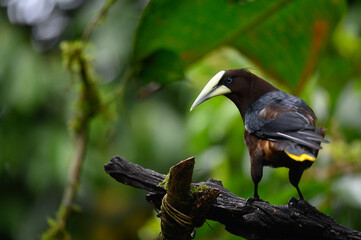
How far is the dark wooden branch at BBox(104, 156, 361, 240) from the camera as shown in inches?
63.5

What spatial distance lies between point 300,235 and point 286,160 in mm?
235

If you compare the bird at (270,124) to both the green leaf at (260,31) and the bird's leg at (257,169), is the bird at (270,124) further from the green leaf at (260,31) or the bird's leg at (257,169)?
the green leaf at (260,31)

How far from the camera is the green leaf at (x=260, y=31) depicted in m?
2.76

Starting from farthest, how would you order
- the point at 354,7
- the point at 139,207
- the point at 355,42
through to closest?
the point at 139,207, the point at 354,7, the point at 355,42

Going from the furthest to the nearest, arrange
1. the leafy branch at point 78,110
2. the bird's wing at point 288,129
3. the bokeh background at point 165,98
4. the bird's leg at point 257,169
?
the bokeh background at point 165,98
the leafy branch at point 78,110
the bird's leg at point 257,169
the bird's wing at point 288,129

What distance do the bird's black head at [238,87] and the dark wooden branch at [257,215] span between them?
0.31m

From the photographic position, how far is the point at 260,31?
2.87m

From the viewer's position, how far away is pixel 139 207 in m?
9.28

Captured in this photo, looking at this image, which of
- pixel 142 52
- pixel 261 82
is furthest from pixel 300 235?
pixel 142 52

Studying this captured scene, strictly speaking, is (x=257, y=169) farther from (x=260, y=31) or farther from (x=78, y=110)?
(x=78, y=110)

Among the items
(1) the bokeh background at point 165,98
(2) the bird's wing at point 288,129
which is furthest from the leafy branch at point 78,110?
(2) the bird's wing at point 288,129

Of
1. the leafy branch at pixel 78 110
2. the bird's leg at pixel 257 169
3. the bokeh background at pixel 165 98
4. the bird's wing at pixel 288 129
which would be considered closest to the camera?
the bird's wing at pixel 288 129

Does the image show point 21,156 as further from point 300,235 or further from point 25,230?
point 300,235

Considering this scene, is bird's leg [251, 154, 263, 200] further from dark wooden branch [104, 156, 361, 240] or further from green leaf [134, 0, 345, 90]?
green leaf [134, 0, 345, 90]
